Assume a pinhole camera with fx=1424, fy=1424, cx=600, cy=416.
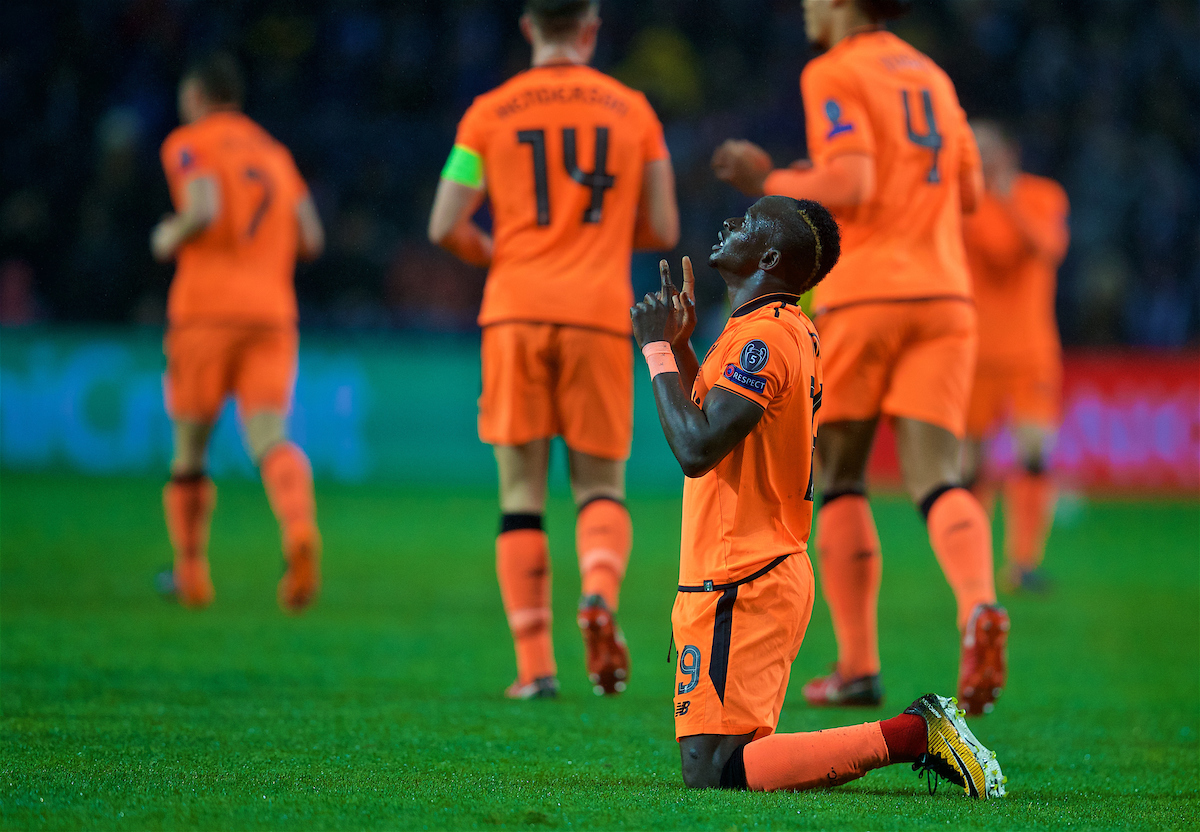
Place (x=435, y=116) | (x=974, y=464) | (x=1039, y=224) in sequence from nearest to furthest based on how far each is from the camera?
(x=974, y=464)
(x=1039, y=224)
(x=435, y=116)

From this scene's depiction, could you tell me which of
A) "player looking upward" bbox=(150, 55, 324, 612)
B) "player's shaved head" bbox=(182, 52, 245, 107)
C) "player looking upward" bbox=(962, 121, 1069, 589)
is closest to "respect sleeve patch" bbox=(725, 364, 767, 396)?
"player looking upward" bbox=(150, 55, 324, 612)

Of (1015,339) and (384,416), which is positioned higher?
(1015,339)

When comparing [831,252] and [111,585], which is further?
[111,585]

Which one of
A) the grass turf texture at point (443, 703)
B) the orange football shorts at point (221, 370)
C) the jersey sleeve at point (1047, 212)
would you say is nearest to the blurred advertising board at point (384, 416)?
the grass turf texture at point (443, 703)

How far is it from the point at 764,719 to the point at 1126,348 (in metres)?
11.8

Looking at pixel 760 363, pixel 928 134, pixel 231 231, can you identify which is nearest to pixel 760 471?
pixel 760 363

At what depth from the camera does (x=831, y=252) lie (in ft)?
10.8

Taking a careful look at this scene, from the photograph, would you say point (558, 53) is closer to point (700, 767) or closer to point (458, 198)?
point (458, 198)

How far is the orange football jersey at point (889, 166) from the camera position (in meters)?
4.48

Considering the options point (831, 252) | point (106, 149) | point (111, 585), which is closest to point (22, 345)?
point (106, 149)

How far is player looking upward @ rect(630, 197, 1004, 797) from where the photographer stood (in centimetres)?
300

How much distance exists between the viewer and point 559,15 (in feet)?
15.5

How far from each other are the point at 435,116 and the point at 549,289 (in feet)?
37.3

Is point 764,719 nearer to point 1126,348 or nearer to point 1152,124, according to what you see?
point 1126,348
